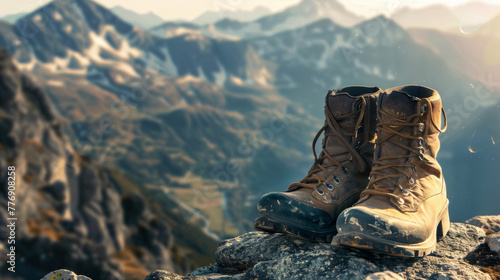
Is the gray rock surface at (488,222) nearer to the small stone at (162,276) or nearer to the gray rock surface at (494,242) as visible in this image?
the gray rock surface at (494,242)

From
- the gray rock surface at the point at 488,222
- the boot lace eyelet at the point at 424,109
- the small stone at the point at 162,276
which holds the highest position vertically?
the boot lace eyelet at the point at 424,109

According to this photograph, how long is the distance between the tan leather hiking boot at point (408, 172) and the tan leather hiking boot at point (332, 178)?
1.19 ft

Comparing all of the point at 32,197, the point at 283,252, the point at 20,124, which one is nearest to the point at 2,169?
the point at 32,197

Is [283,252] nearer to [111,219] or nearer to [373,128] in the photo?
[373,128]

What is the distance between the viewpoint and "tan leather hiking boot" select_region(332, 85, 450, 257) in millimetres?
4633

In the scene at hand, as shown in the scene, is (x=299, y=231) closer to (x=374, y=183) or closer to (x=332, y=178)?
(x=332, y=178)

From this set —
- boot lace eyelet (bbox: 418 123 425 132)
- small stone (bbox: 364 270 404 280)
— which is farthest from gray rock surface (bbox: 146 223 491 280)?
boot lace eyelet (bbox: 418 123 425 132)

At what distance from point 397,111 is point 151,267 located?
514 feet

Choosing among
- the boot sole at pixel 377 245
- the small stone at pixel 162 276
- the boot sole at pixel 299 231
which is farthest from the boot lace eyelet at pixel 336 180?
the small stone at pixel 162 276

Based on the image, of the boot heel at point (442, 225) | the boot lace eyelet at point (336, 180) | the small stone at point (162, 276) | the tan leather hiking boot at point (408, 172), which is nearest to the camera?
the tan leather hiking boot at point (408, 172)

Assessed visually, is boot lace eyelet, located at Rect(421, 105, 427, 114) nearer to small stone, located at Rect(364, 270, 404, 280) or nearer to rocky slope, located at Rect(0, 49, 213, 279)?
small stone, located at Rect(364, 270, 404, 280)

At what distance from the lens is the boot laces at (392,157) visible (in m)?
5.09

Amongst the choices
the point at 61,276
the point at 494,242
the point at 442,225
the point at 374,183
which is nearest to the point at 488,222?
the point at 494,242

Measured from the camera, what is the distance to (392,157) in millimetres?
5188
